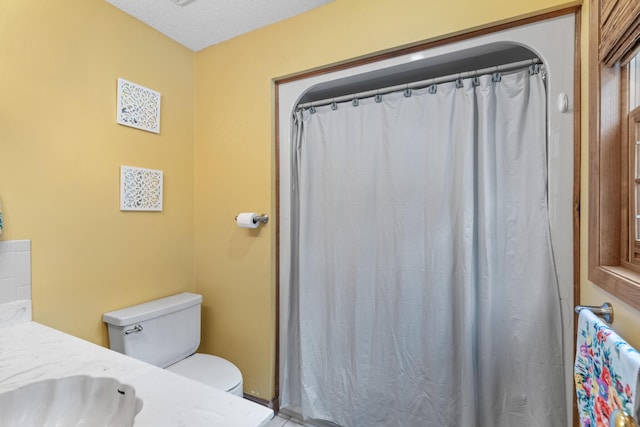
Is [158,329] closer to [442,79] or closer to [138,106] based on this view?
[138,106]

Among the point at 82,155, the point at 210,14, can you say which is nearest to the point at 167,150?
the point at 82,155

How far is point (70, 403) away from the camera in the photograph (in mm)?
803

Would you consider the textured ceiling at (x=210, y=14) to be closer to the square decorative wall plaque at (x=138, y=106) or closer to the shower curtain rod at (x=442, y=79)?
the square decorative wall plaque at (x=138, y=106)

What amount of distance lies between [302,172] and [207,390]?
1.29 metres

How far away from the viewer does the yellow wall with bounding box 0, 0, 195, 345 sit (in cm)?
128

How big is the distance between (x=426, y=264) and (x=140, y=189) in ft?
5.43

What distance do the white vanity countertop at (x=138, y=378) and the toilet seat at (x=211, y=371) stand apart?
2.27 ft

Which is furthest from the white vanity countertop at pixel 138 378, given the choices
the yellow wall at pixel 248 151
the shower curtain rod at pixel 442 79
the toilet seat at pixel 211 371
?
the shower curtain rod at pixel 442 79

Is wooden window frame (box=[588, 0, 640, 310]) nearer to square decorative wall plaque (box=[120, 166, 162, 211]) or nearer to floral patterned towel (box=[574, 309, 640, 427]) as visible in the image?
floral patterned towel (box=[574, 309, 640, 427])

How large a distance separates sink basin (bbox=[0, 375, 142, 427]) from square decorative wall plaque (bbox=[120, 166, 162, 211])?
1.05 meters

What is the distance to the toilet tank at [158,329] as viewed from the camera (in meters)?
1.50

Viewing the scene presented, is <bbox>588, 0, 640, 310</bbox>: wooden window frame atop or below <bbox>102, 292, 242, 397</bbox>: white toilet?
atop

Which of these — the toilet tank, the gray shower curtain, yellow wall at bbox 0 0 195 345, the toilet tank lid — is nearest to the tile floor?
the gray shower curtain

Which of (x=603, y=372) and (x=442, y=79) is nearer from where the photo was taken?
(x=603, y=372)
